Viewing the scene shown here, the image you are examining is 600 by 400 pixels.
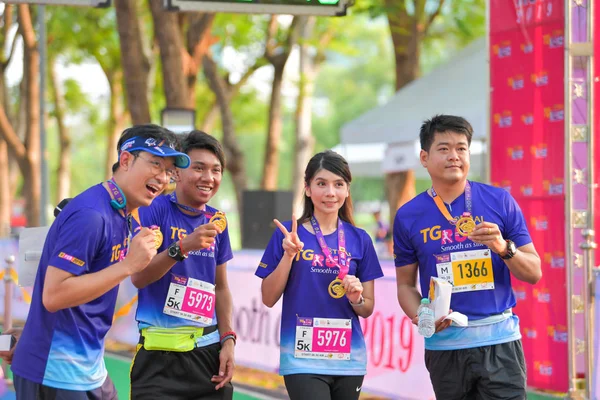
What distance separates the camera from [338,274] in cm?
430

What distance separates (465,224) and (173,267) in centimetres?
145

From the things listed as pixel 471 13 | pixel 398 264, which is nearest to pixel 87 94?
pixel 471 13

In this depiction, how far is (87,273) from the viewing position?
3.41 metres

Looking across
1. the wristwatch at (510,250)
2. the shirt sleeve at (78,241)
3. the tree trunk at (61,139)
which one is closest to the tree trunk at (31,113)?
the tree trunk at (61,139)

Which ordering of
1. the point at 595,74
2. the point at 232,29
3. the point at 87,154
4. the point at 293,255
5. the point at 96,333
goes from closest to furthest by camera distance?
the point at 96,333 → the point at 293,255 → the point at 595,74 → the point at 232,29 → the point at 87,154

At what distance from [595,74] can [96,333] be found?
15.8ft

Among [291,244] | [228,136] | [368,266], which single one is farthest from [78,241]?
[228,136]

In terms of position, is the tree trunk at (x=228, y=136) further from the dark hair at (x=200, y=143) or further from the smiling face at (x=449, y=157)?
the smiling face at (x=449, y=157)

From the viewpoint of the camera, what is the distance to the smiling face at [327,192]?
4383 mm

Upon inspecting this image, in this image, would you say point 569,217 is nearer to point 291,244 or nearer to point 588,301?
point 588,301

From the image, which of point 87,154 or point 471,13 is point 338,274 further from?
point 87,154

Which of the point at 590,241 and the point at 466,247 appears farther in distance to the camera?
the point at 590,241

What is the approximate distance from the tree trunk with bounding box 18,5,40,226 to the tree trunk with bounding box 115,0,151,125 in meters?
5.72

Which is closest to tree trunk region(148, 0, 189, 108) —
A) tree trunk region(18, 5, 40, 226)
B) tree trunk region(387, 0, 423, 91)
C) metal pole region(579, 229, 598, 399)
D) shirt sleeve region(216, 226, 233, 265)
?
tree trunk region(387, 0, 423, 91)
